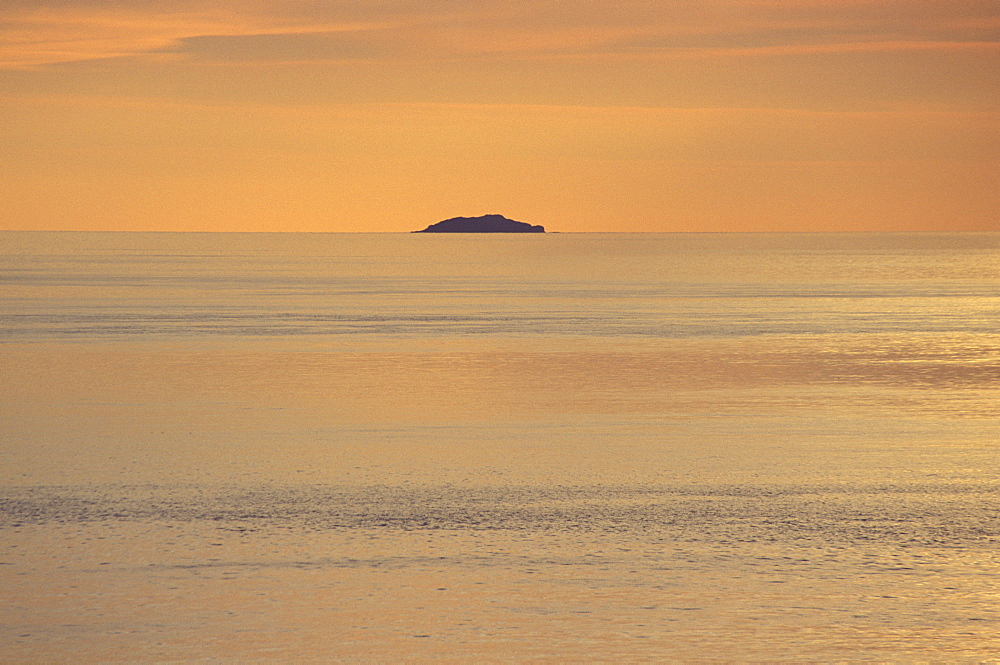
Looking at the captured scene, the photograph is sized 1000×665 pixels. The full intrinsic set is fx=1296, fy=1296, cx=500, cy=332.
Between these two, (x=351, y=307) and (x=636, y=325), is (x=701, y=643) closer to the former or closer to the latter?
(x=636, y=325)

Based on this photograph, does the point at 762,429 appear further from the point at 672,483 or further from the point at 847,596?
the point at 847,596

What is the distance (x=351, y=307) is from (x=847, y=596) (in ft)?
223

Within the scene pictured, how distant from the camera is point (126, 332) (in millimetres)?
60844

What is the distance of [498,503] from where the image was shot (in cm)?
2338

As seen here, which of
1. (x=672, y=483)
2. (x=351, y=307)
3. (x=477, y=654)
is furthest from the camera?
(x=351, y=307)

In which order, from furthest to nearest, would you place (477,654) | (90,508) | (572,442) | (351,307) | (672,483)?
(351,307) → (572,442) → (672,483) → (90,508) → (477,654)

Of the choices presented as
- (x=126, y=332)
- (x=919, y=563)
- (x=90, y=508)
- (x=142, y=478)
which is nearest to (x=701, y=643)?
(x=919, y=563)

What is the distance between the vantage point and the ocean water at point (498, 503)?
16.4 meters

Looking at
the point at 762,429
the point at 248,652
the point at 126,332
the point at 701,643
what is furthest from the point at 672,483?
the point at 126,332

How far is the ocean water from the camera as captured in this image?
16391mm

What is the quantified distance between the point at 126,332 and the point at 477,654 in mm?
48649

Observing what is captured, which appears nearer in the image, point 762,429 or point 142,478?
point 142,478

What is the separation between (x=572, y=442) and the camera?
29656mm

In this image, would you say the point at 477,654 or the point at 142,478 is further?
the point at 142,478
